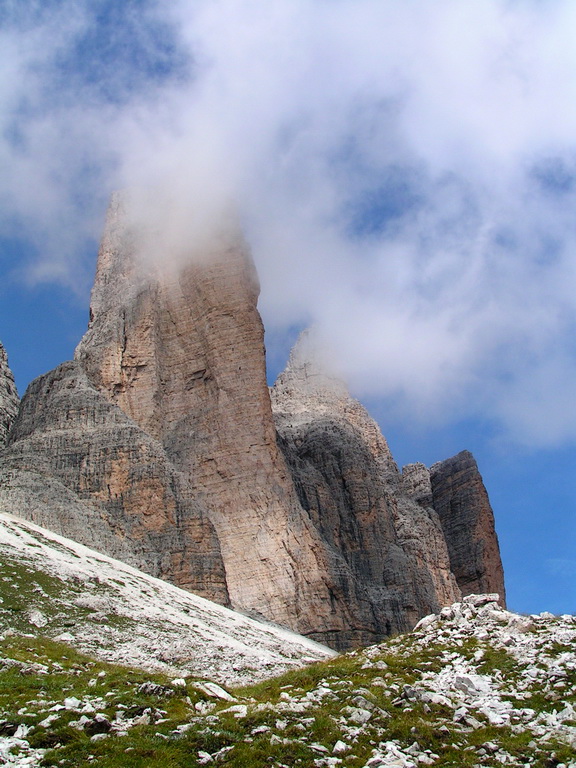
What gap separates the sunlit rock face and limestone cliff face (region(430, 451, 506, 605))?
13.9 feet

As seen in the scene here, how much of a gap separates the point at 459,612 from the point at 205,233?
205ft

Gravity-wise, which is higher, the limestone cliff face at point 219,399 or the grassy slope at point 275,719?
the limestone cliff face at point 219,399

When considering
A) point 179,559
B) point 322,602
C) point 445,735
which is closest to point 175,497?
point 179,559

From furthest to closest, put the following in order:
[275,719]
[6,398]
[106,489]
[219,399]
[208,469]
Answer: [6,398], [219,399], [208,469], [106,489], [275,719]

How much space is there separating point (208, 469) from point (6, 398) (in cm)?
2176

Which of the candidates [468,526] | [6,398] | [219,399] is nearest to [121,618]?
[219,399]

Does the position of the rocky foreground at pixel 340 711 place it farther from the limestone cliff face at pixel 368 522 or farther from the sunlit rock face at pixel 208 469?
the limestone cliff face at pixel 368 522

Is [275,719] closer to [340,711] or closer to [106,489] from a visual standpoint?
[340,711]

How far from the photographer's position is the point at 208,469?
71562mm

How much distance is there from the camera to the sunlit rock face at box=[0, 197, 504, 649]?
2440 inches

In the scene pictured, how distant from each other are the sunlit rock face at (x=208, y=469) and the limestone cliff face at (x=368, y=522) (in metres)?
0.18

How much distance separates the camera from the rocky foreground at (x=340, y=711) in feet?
51.2

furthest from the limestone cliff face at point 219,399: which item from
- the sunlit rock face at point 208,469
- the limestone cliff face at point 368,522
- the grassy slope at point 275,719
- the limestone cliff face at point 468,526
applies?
the grassy slope at point 275,719

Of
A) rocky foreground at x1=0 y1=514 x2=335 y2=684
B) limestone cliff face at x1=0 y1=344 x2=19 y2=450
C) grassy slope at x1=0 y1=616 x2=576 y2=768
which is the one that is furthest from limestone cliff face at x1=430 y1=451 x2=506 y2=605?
grassy slope at x1=0 y1=616 x2=576 y2=768
